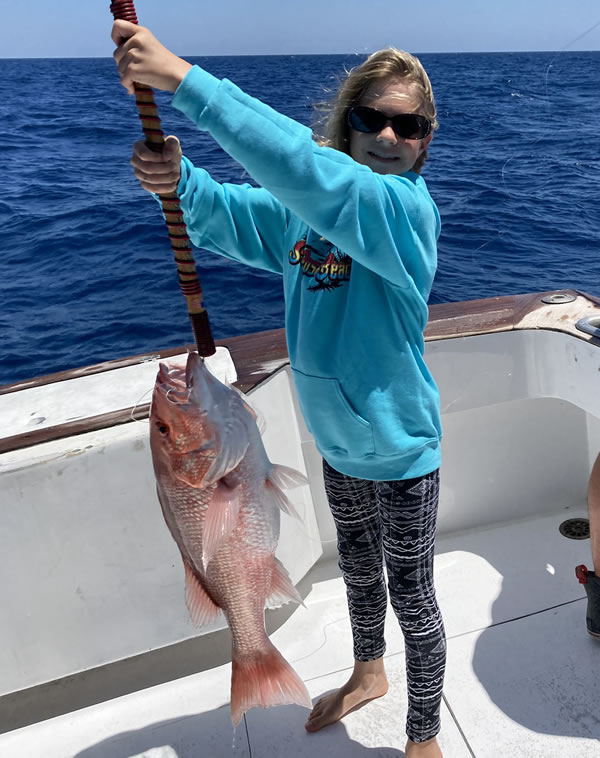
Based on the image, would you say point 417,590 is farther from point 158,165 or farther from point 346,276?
point 158,165

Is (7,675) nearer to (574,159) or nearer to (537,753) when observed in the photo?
(537,753)

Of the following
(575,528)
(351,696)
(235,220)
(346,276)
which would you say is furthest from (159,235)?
(346,276)

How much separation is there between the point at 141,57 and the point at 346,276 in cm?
72

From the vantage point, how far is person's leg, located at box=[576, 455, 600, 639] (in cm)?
240

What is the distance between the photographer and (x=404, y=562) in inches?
73.5

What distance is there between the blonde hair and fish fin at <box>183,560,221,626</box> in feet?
3.96

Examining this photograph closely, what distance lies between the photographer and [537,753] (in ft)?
7.06

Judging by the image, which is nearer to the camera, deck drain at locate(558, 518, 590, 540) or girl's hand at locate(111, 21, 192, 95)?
girl's hand at locate(111, 21, 192, 95)

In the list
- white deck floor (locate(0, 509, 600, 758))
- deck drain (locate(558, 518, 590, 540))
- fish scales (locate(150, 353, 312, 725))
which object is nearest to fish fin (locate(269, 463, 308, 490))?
fish scales (locate(150, 353, 312, 725))

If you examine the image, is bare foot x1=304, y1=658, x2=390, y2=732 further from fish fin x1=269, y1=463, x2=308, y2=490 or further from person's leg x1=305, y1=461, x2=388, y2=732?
fish fin x1=269, y1=463, x2=308, y2=490

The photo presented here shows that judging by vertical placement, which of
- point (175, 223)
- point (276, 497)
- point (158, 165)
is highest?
point (158, 165)

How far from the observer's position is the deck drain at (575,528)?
10.3ft

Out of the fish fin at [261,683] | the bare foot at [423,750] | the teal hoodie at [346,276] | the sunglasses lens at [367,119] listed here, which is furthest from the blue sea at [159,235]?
the bare foot at [423,750]

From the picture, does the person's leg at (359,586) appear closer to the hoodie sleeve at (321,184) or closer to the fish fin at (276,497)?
the fish fin at (276,497)
